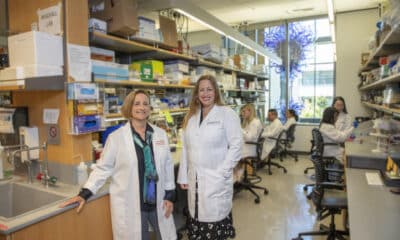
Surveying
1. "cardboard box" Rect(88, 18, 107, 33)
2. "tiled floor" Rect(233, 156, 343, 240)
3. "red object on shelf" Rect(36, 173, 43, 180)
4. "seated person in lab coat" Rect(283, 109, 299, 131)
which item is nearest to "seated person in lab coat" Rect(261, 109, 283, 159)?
"tiled floor" Rect(233, 156, 343, 240)

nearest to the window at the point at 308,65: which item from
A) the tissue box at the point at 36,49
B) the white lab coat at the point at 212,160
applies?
the white lab coat at the point at 212,160

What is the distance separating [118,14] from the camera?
2.39 meters

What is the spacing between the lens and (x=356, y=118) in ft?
21.1

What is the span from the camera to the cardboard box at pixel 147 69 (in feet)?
9.41

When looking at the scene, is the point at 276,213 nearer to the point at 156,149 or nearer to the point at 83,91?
the point at 156,149

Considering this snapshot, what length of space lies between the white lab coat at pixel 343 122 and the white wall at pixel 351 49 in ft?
8.59

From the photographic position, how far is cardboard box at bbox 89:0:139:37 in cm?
238

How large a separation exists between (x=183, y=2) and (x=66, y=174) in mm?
1692

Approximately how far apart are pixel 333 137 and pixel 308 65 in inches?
143

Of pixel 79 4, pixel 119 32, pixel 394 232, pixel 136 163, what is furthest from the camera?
pixel 119 32

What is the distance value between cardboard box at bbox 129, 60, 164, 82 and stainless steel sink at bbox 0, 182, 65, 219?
140 centimetres

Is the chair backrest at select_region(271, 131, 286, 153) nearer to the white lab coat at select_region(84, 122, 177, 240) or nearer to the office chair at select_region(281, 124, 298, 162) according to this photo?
the office chair at select_region(281, 124, 298, 162)

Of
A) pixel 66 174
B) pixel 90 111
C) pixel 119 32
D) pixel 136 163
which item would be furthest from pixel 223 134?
pixel 119 32

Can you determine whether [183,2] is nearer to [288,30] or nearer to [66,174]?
[66,174]
